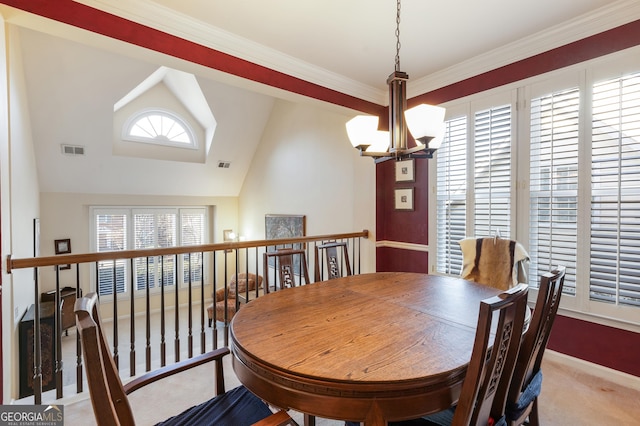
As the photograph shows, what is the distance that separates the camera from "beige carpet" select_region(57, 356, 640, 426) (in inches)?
74.6

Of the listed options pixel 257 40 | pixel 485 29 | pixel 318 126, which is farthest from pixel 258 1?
pixel 318 126

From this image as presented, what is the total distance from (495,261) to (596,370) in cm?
109

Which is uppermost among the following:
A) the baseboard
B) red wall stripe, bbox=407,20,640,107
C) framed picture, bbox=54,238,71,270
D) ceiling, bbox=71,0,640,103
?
ceiling, bbox=71,0,640,103

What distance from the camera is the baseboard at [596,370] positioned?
220 cm

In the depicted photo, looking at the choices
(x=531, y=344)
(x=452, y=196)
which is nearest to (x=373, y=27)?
(x=452, y=196)

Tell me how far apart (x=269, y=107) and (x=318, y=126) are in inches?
65.0

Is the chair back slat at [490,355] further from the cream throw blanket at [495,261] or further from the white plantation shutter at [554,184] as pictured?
the white plantation shutter at [554,184]

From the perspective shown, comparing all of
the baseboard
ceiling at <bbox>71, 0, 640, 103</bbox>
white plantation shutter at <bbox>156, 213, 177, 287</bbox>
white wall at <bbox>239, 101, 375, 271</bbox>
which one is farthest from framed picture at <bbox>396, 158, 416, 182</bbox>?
white plantation shutter at <bbox>156, 213, 177, 287</bbox>

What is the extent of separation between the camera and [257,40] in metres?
2.66

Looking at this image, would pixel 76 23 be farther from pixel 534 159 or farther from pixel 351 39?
pixel 534 159

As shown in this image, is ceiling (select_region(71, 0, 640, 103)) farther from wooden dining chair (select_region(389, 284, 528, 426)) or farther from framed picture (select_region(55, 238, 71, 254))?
framed picture (select_region(55, 238, 71, 254))

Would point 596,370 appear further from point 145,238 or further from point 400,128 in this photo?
Result: point 145,238

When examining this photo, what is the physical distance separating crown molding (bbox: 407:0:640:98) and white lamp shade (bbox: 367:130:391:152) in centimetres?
162

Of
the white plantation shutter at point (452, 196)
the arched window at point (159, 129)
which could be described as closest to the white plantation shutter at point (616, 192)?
the white plantation shutter at point (452, 196)
